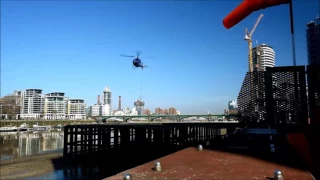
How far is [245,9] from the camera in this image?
863 cm

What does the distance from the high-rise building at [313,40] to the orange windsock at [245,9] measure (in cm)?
12897

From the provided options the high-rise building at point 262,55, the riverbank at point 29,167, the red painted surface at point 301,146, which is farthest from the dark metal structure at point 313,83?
the high-rise building at point 262,55

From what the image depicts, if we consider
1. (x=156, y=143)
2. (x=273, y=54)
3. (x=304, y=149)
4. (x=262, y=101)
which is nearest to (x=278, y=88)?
(x=262, y=101)

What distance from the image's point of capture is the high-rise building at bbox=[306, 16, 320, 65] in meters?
125

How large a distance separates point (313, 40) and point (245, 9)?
148 m

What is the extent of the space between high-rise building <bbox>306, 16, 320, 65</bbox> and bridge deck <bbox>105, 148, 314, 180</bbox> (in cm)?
13229

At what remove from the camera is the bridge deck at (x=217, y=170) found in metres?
5.06

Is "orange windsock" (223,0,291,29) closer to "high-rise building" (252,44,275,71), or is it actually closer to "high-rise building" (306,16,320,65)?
"high-rise building" (306,16,320,65)

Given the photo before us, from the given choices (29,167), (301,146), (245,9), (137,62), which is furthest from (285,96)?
(137,62)

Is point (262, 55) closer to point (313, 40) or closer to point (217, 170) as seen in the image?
point (313, 40)

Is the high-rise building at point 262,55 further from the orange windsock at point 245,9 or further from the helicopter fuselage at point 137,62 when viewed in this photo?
the orange windsock at point 245,9

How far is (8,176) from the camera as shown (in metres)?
30.0

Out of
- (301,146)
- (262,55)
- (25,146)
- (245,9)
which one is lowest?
(25,146)

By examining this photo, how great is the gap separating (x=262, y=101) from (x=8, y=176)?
1122 inches
